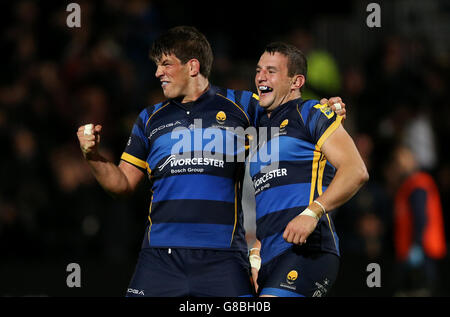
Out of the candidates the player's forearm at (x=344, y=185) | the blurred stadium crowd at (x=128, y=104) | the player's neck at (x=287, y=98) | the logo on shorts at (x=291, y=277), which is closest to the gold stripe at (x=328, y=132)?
the player's forearm at (x=344, y=185)

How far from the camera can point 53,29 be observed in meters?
11.2

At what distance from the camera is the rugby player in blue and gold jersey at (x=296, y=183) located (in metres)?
4.41

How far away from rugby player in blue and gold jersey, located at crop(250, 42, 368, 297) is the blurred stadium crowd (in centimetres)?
388

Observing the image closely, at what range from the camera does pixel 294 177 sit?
4691 millimetres

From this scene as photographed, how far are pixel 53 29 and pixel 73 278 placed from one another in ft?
14.2

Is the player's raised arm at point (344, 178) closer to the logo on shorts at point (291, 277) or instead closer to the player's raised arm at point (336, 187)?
the player's raised arm at point (336, 187)

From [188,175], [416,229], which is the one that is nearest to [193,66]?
[188,175]

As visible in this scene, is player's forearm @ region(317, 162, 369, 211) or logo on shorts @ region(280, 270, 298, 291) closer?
player's forearm @ region(317, 162, 369, 211)

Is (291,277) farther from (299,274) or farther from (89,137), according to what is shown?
(89,137)

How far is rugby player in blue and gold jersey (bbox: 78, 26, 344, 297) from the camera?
4684 mm

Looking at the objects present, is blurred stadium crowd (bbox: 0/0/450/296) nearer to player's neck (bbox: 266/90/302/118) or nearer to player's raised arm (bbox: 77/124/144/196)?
player's raised arm (bbox: 77/124/144/196)

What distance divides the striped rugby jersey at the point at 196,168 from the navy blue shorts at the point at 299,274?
34 cm

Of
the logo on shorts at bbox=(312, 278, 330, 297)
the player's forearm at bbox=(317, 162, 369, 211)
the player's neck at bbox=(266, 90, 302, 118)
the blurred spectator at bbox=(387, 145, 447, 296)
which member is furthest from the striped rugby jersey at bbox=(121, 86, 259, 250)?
the blurred spectator at bbox=(387, 145, 447, 296)

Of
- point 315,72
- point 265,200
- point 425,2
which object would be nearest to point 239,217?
point 265,200
